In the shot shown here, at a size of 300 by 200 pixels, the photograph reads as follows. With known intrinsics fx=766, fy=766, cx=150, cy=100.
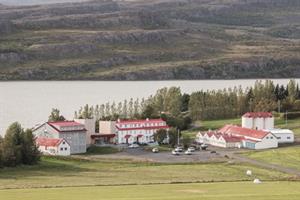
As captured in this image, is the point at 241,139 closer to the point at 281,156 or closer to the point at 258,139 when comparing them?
the point at 258,139

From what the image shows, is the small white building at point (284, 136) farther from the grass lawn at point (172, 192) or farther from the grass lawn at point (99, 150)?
the grass lawn at point (172, 192)

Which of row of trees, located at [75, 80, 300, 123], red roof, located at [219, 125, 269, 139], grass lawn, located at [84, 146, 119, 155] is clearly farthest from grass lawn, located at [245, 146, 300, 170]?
row of trees, located at [75, 80, 300, 123]

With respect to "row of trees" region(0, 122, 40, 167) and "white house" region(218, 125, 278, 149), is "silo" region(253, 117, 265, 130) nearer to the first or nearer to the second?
"white house" region(218, 125, 278, 149)

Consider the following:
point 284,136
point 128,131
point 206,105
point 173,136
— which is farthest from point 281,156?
point 206,105

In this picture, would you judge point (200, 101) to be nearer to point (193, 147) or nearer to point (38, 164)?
point (193, 147)

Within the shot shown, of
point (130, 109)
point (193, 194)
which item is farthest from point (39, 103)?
point (193, 194)

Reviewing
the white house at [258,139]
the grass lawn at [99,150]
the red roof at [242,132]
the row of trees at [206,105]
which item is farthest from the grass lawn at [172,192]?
the row of trees at [206,105]
